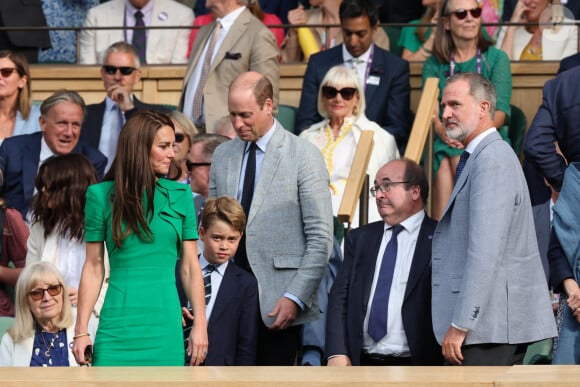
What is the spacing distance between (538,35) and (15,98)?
422cm

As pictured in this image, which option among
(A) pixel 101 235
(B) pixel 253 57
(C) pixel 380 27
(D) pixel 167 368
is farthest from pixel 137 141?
(C) pixel 380 27

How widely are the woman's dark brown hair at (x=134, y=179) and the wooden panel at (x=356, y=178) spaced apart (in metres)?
2.42

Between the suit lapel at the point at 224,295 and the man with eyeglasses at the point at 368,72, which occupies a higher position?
the man with eyeglasses at the point at 368,72

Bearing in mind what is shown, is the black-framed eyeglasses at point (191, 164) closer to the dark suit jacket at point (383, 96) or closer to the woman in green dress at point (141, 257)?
the dark suit jacket at point (383, 96)

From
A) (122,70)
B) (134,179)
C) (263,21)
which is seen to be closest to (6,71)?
(122,70)

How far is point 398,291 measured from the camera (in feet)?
26.8

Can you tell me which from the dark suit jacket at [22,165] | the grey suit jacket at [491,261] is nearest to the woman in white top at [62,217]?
the dark suit jacket at [22,165]

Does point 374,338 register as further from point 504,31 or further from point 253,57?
point 504,31

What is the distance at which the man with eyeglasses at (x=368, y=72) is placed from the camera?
1149cm

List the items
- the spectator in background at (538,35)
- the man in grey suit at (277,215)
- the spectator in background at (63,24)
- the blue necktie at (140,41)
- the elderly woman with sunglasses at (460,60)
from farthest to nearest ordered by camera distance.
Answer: the spectator in background at (63,24) → the blue necktie at (140,41) → the spectator in background at (538,35) → the elderly woman with sunglasses at (460,60) → the man in grey suit at (277,215)

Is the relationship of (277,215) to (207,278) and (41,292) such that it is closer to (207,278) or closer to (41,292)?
(207,278)

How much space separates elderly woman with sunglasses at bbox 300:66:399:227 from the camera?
10906mm

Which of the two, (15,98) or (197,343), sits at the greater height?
(15,98)

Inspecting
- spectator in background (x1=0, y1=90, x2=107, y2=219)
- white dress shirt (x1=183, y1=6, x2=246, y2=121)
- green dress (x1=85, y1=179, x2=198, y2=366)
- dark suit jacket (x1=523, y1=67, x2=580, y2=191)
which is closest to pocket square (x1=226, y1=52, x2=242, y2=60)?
white dress shirt (x1=183, y1=6, x2=246, y2=121)
